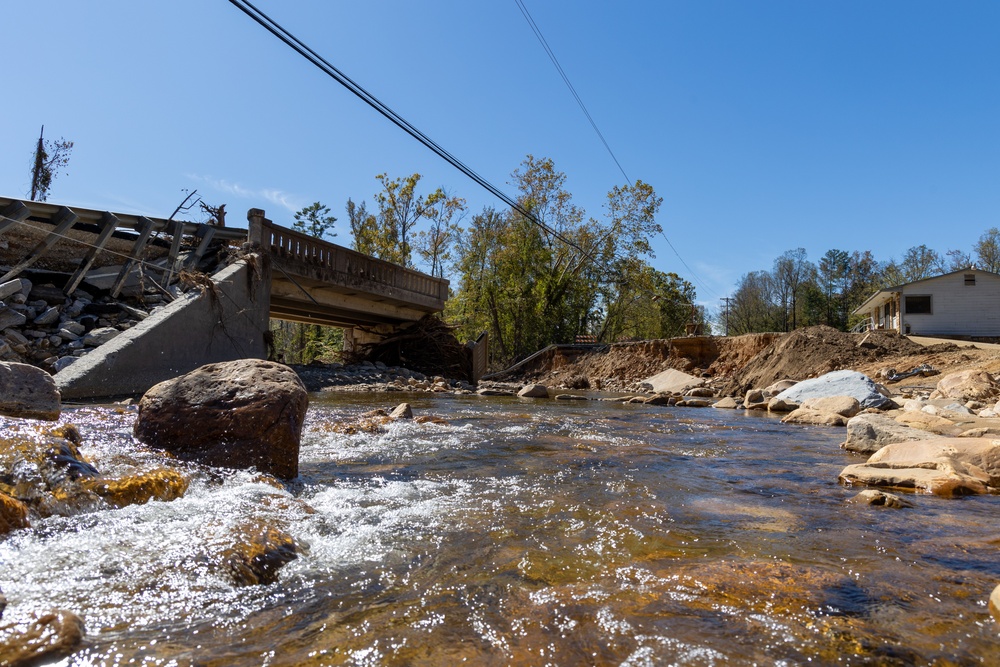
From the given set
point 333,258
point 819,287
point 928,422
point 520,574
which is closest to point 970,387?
point 928,422

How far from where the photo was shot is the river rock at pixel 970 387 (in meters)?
11.5

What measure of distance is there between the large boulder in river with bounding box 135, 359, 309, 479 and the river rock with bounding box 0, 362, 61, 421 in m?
1.11

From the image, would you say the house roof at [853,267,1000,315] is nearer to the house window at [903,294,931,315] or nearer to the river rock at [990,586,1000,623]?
the house window at [903,294,931,315]

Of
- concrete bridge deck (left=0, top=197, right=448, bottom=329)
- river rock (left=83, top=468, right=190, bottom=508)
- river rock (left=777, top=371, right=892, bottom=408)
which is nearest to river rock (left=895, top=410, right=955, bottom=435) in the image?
river rock (left=777, top=371, right=892, bottom=408)

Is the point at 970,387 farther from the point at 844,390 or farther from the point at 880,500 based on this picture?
the point at 880,500

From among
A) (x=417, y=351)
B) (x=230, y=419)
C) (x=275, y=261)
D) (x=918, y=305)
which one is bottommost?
(x=230, y=419)

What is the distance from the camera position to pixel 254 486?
152 inches

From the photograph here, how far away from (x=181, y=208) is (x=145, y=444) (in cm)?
966

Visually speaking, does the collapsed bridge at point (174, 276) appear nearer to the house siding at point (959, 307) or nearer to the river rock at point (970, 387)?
the river rock at point (970, 387)

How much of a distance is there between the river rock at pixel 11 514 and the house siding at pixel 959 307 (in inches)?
1326

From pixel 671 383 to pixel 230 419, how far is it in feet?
60.8

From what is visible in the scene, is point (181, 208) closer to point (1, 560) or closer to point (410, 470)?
point (410, 470)

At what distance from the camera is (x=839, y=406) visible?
10617mm

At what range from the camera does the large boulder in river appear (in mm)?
4332
